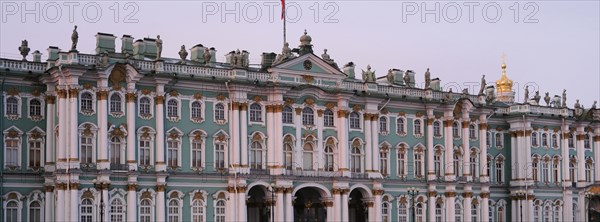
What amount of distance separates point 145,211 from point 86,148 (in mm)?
5224

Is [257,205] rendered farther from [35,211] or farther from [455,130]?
[455,130]

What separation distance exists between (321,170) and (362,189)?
4006 mm

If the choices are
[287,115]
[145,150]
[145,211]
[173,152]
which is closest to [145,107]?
[145,150]

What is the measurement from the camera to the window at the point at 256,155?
69188mm

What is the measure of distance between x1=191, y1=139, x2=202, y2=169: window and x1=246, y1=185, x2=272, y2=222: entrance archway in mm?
4561

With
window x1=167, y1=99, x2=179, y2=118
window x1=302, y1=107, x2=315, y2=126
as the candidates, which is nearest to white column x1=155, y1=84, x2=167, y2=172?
window x1=167, y1=99, x2=179, y2=118

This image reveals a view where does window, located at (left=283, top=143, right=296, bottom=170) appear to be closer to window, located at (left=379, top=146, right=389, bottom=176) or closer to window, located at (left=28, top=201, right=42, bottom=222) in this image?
window, located at (left=379, top=146, right=389, bottom=176)

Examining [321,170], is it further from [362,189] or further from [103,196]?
[103,196]

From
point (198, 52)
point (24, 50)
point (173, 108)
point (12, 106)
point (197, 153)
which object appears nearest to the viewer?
point (12, 106)

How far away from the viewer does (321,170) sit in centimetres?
7181

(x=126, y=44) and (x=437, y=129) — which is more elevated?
(x=126, y=44)

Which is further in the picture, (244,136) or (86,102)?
(244,136)

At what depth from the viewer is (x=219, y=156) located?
224ft

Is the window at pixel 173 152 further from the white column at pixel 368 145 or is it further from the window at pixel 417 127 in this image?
the window at pixel 417 127
